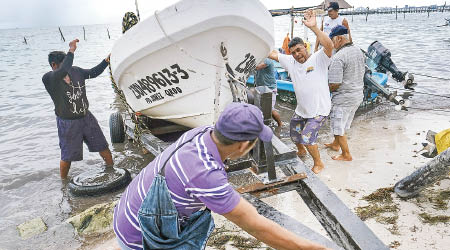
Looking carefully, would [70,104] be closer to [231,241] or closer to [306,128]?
[231,241]

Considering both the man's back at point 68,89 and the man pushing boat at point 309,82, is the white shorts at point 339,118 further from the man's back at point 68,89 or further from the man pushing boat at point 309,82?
the man's back at point 68,89

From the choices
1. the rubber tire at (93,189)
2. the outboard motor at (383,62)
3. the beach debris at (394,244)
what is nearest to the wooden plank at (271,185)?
the beach debris at (394,244)

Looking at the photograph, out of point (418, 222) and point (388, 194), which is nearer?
point (418, 222)

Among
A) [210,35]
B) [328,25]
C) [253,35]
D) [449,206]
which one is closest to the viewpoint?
[449,206]

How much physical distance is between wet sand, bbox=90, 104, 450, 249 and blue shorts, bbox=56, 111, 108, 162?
1.59 m

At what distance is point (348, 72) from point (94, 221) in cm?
377

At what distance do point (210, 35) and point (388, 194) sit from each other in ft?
9.00

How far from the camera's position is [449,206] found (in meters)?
3.20

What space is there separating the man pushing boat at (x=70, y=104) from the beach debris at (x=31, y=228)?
36.7 inches

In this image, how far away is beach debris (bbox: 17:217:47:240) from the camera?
3.77 meters

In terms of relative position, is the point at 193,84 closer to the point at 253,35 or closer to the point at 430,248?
the point at 253,35

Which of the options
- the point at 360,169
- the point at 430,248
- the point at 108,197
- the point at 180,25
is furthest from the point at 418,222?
the point at 108,197

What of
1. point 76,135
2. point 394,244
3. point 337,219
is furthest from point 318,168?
point 76,135

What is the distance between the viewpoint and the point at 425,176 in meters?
3.06
